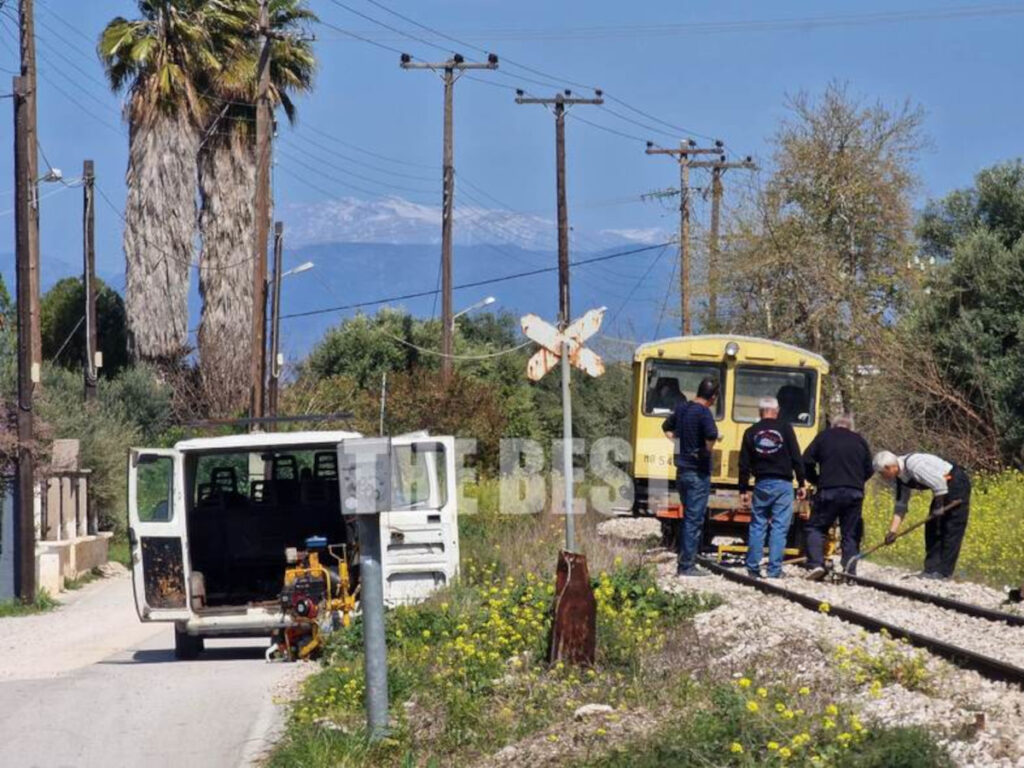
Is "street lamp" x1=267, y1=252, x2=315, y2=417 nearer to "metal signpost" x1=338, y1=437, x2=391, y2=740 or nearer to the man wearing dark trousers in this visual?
the man wearing dark trousers

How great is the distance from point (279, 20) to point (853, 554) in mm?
31120

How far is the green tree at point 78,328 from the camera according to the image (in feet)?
154

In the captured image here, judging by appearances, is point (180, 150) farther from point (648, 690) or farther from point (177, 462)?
point (648, 690)

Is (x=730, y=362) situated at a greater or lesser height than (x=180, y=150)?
lesser

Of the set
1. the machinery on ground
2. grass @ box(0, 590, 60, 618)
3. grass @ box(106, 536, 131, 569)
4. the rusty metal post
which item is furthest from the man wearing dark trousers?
grass @ box(106, 536, 131, 569)

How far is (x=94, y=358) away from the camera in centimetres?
3669

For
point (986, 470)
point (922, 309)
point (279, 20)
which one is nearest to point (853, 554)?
point (986, 470)

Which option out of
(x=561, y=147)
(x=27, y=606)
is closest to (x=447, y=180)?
(x=561, y=147)

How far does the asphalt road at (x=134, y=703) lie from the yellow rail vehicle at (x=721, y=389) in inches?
245

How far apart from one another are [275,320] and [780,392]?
26.3 meters

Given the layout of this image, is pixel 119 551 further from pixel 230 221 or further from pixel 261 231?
pixel 230 221

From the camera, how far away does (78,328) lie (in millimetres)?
48219

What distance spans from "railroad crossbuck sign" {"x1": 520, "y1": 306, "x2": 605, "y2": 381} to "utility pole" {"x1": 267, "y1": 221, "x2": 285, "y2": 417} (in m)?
Answer: 29.7

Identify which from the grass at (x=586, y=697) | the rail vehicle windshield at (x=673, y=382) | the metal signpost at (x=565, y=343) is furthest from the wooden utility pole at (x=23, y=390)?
the metal signpost at (x=565, y=343)
